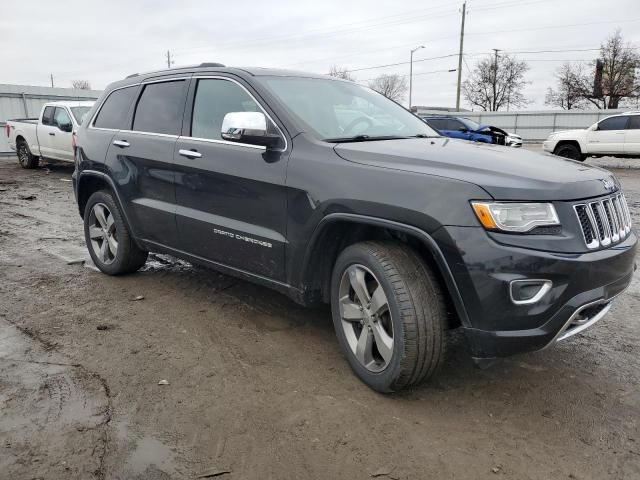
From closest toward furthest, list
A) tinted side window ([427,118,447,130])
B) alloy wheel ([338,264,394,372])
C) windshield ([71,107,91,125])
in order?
alloy wheel ([338,264,394,372])
windshield ([71,107,91,125])
tinted side window ([427,118,447,130])

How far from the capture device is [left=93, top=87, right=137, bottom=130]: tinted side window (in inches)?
193

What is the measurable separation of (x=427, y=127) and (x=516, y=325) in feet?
7.33

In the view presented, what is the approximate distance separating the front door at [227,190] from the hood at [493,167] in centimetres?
60

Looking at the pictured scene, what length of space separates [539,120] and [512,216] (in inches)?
1542

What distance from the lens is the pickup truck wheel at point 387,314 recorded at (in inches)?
109

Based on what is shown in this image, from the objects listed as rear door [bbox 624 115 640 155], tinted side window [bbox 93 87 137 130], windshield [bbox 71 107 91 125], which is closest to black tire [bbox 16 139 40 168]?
windshield [bbox 71 107 91 125]

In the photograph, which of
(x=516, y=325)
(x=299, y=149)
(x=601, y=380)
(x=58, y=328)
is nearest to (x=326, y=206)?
(x=299, y=149)

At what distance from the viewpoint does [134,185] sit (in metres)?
4.58

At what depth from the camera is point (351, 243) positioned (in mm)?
3271

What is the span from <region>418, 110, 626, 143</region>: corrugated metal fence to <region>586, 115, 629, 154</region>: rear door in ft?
65.5

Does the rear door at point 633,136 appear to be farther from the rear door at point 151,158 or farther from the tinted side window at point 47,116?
the tinted side window at point 47,116

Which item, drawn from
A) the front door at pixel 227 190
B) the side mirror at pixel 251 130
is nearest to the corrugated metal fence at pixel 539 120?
the front door at pixel 227 190

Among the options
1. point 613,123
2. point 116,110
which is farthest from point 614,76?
point 116,110

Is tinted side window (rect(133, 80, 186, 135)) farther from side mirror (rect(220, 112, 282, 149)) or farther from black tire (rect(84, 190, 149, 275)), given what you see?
side mirror (rect(220, 112, 282, 149))
